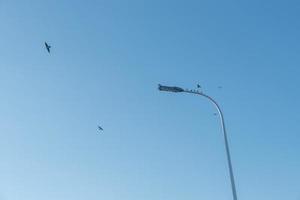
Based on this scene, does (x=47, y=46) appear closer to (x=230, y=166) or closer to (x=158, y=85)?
(x=158, y=85)

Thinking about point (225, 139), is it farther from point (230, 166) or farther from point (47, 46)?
point (47, 46)

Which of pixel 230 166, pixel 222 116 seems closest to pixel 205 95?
pixel 222 116

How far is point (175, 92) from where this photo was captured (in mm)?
32844

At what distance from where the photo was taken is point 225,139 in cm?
3328

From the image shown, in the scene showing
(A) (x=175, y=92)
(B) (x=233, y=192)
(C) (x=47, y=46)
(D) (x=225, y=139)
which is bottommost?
(B) (x=233, y=192)

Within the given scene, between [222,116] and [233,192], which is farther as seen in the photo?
[222,116]

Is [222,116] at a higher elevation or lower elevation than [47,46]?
lower

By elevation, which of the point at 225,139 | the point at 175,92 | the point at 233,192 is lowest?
the point at 233,192

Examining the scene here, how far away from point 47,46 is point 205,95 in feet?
28.2

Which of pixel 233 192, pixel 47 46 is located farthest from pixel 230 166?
pixel 47 46

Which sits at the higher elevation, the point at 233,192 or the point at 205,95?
the point at 205,95

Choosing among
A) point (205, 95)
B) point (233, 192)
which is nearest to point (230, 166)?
point (233, 192)

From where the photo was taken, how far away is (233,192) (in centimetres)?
3186

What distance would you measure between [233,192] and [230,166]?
143 centimetres
